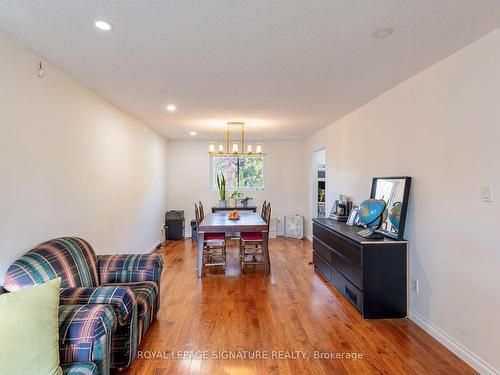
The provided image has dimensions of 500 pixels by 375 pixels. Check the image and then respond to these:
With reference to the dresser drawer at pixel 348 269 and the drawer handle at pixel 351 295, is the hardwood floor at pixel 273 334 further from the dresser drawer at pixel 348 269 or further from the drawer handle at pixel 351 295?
the dresser drawer at pixel 348 269

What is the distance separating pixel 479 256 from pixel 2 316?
2.95 metres

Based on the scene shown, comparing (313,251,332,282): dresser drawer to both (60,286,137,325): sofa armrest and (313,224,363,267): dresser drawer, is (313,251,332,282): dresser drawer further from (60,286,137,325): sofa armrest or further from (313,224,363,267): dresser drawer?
(60,286,137,325): sofa armrest

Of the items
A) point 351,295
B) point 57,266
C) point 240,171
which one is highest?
point 240,171

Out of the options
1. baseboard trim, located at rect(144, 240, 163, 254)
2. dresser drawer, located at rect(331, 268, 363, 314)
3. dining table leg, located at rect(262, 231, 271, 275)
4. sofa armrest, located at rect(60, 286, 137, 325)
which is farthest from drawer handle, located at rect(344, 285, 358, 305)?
baseboard trim, located at rect(144, 240, 163, 254)

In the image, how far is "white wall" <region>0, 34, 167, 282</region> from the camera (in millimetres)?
2029

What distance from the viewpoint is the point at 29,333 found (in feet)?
4.29

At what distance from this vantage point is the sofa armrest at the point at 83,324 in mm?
1482

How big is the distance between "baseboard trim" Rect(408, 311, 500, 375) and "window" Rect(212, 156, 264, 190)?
4.86 metres

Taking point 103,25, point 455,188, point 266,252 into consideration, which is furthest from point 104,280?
point 455,188

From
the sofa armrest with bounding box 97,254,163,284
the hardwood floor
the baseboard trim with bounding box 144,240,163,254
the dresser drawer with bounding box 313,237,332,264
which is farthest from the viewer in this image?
the baseboard trim with bounding box 144,240,163,254

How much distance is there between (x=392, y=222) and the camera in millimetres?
2932

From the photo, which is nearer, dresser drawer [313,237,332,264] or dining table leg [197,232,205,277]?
dresser drawer [313,237,332,264]

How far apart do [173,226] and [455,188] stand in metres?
5.64

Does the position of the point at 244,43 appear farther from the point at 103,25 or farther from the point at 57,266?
the point at 57,266
